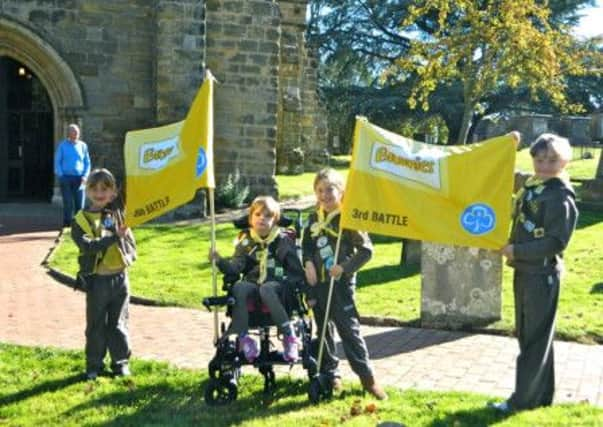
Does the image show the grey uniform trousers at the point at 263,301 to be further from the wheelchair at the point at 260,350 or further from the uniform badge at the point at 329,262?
the uniform badge at the point at 329,262

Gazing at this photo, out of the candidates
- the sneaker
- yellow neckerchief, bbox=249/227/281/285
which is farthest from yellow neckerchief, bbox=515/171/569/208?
yellow neckerchief, bbox=249/227/281/285

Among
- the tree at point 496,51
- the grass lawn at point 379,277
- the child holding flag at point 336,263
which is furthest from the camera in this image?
the tree at point 496,51

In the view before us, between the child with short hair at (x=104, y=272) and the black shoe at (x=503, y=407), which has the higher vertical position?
the child with short hair at (x=104, y=272)

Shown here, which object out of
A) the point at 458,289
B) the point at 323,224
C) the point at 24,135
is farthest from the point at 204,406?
the point at 24,135

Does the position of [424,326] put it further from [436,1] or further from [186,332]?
[436,1]

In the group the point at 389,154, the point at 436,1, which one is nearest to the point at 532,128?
the point at 436,1

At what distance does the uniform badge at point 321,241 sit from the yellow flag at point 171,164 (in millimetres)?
871

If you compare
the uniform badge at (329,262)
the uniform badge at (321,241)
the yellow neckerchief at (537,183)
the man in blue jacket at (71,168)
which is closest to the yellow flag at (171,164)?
the uniform badge at (321,241)

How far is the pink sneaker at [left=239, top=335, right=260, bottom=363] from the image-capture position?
17.6 ft

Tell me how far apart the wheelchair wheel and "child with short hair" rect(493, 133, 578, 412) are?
180 centimetres

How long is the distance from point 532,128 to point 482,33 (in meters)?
18.7

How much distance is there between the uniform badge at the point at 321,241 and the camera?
551cm

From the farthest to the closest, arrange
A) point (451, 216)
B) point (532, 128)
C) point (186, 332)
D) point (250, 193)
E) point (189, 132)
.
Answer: point (532, 128) < point (250, 193) < point (186, 332) < point (189, 132) < point (451, 216)

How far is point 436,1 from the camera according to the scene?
16234mm
